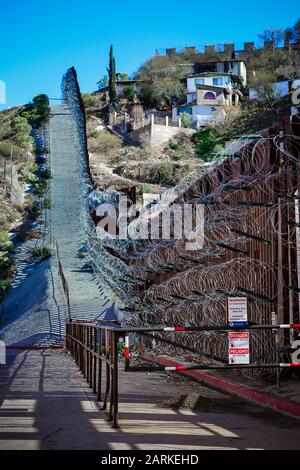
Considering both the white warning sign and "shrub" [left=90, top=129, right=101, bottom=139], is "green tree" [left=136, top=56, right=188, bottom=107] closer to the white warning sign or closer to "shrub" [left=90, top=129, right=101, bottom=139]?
"shrub" [left=90, top=129, right=101, bottom=139]

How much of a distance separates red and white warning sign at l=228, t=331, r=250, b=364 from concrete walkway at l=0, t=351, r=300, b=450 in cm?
72

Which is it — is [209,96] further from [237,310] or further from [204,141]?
[237,310]

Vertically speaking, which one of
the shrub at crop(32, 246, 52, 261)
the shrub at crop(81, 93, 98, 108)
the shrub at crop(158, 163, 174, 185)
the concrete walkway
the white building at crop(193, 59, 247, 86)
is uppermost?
the white building at crop(193, 59, 247, 86)

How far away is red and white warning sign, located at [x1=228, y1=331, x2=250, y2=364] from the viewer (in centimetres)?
995

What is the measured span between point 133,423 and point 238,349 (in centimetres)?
186

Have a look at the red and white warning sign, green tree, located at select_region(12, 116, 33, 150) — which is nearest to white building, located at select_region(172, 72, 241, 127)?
green tree, located at select_region(12, 116, 33, 150)

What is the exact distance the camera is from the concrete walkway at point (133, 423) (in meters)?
7.46

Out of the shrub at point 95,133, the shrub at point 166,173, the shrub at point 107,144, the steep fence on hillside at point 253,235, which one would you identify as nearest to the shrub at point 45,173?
the shrub at point 166,173

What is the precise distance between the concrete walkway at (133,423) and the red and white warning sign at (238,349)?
0.72 metres

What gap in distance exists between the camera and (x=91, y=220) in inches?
1898

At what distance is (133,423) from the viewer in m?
8.91

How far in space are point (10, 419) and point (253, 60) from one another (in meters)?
140

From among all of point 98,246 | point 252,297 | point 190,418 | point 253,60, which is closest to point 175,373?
point 252,297

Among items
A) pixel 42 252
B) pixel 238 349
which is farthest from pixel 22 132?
pixel 238 349
